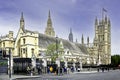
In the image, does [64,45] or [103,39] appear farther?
[103,39]

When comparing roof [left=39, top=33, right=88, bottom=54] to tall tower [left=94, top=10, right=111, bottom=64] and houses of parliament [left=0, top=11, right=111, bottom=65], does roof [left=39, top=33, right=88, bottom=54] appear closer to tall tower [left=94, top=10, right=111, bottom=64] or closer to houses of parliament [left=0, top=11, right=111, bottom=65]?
houses of parliament [left=0, top=11, right=111, bottom=65]

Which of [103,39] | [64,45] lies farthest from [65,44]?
[103,39]

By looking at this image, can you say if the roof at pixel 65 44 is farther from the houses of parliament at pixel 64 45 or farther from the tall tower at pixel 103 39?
the tall tower at pixel 103 39

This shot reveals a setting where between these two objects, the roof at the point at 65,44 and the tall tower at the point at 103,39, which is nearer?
the roof at the point at 65,44

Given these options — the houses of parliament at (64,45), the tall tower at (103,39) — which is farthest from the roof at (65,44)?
the tall tower at (103,39)

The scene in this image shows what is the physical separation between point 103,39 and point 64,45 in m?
49.4

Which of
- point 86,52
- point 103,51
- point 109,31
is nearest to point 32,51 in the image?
point 86,52

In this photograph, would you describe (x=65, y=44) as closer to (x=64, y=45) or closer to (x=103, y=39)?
(x=64, y=45)

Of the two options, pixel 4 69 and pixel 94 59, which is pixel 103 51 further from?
pixel 4 69

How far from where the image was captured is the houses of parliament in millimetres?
90375

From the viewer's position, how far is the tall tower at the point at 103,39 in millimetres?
157750

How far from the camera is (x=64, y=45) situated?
11894cm

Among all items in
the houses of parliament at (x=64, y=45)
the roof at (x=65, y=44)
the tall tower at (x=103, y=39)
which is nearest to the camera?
the houses of parliament at (x=64, y=45)

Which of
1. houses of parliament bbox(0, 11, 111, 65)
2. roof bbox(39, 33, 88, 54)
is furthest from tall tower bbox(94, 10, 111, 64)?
roof bbox(39, 33, 88, 54)
